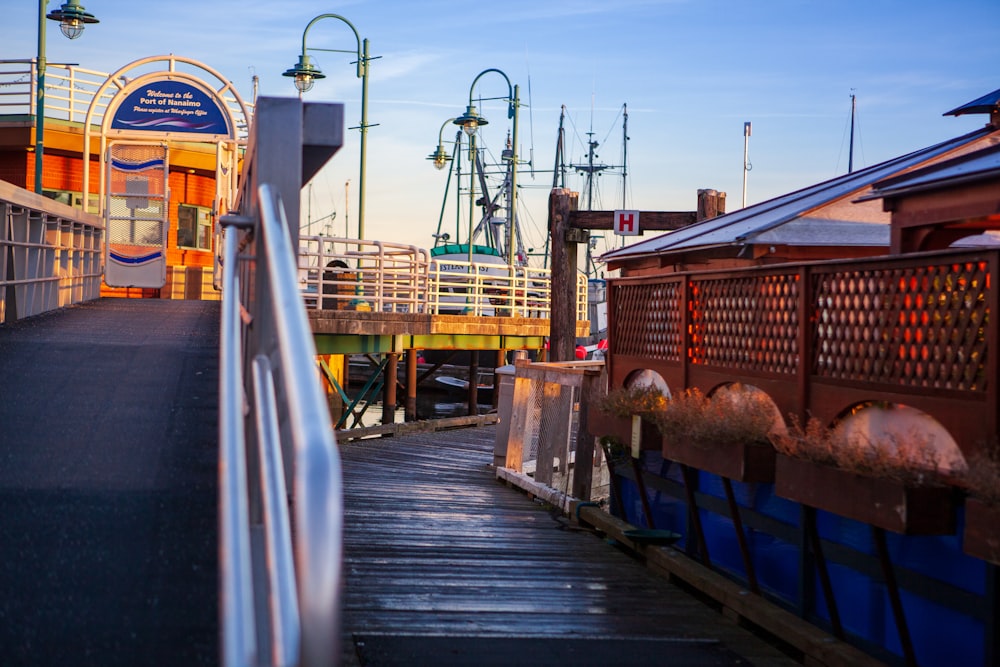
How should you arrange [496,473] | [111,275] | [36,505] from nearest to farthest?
1. [36,505]
2. [496,473]
3. [111,275]

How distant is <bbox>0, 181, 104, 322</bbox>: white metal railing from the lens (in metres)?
8.64

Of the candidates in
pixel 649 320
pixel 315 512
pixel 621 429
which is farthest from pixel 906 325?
pixel 315 512

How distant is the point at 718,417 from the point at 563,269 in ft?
24.5

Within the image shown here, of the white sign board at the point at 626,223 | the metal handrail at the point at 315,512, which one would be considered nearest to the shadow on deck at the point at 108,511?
the metal handrail at the point at 315,512

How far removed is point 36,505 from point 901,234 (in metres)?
5.05

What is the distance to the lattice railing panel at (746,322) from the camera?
7.26 metres

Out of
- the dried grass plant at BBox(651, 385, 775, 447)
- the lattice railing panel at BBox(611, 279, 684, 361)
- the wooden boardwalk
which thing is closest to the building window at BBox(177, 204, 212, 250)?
the wooden boardwalk

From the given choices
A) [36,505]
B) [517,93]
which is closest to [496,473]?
[36,505]

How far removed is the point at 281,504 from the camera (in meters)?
2.07

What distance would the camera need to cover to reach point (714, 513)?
27.9 feet

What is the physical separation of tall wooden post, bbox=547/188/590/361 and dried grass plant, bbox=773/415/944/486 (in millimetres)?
8278

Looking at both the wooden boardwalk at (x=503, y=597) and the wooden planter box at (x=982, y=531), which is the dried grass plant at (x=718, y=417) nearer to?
the wooden boardwalk at (x=503, y=597)

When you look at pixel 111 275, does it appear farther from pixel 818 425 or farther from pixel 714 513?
pixel 818 425

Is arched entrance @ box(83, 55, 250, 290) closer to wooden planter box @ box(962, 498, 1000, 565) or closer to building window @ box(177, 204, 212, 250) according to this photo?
building window @ box(177, 204, 212, 250)
